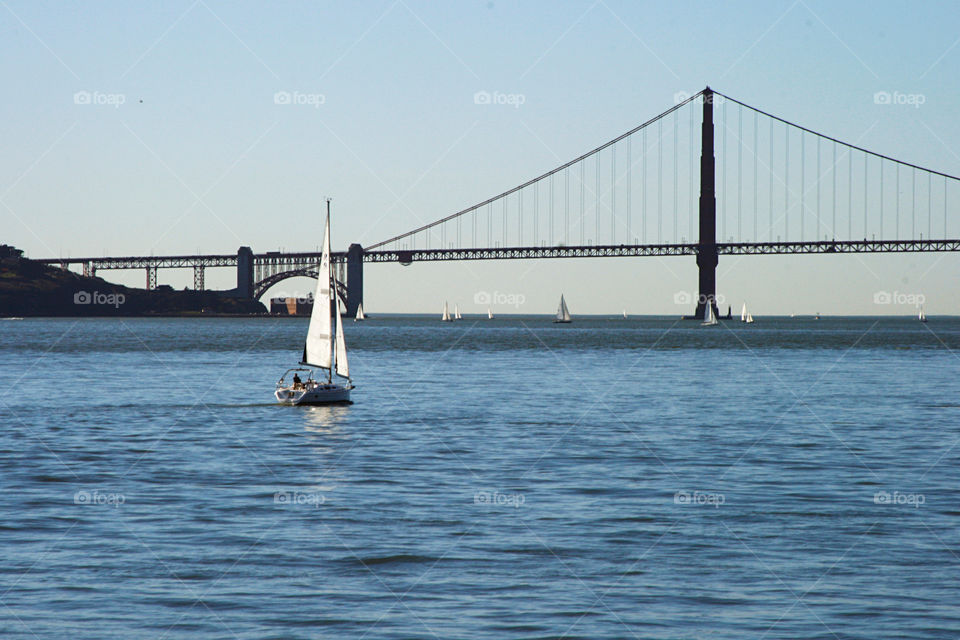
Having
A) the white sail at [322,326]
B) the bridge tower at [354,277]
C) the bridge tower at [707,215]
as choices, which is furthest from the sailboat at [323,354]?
the bridge tower at [354,277]

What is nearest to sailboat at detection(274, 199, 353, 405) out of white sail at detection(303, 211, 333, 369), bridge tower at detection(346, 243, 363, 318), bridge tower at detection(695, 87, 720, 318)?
white sail at detection(303, 211, 333, 369)

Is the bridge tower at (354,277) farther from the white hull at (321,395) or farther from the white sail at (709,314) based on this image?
the white hull at (321,395)

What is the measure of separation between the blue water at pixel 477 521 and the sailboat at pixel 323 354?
70cm

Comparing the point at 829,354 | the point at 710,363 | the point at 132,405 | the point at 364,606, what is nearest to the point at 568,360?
the point at 710,363

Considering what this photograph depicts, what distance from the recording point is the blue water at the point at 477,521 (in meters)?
12.9

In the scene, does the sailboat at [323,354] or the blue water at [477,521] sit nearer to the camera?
the blue water at [477,521]

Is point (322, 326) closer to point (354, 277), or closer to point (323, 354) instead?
point (323, 354)

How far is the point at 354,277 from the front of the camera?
18800 cm

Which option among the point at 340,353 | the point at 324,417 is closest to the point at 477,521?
the point at 324,417

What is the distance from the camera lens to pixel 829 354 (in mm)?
92562

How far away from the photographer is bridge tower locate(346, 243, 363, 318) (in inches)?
7333

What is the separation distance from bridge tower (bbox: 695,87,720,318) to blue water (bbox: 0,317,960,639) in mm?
123332

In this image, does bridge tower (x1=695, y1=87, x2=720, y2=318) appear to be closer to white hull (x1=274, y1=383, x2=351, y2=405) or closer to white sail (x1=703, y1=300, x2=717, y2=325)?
white sail (x1=703, y1=300, x2=717, y2=325)

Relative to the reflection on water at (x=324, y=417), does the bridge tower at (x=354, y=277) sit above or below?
above
